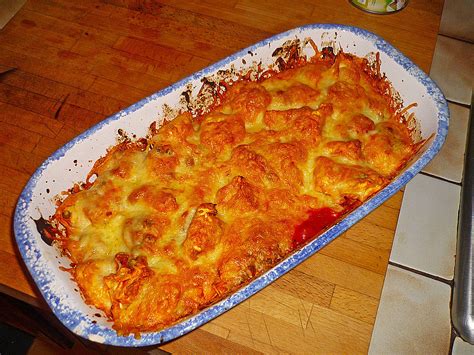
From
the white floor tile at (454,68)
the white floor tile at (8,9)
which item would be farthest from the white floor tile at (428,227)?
the white floor tile at (8,9)

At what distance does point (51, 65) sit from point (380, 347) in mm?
1314

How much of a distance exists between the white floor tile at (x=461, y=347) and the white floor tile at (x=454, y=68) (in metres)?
0.82

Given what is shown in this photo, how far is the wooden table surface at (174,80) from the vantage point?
111cm

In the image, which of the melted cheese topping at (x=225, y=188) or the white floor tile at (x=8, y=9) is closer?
the melted cheese topping at (x=225, y=188)

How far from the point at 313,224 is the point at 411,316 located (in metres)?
0.36

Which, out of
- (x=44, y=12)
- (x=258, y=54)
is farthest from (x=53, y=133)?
(x=258, y=54)

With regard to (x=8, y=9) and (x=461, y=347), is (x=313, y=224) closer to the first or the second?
(x=461, y=347)

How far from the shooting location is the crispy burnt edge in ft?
3.54

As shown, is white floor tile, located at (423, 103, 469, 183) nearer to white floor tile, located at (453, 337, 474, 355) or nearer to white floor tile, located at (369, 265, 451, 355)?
white floor tile, located at (369, 265, 451, 355)

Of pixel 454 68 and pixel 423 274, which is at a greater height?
pixel 454 68

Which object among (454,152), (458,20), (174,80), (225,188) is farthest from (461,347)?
(458,20)

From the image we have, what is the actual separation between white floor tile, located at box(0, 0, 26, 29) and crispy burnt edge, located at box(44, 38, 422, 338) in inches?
34.4

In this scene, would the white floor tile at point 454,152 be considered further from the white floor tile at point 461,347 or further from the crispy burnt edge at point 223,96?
the white floor tile at point 461,347

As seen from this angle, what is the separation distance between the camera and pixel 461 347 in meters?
1.17
